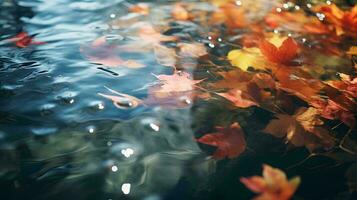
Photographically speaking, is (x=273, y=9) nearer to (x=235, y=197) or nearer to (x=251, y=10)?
(x=251, y=10)

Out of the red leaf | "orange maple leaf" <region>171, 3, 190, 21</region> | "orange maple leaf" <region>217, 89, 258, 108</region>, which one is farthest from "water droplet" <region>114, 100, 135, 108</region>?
"orange maple leaf" <region>171, 3, 190, 21</region>

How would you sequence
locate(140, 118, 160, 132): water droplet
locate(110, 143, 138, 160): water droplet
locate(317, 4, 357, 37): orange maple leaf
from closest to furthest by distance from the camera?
locate(110, 143, 138, 160): water droplet → locate(140, 118, 160, 132): water droplet → locate(317, 4, 357, 37): orange maple leaf

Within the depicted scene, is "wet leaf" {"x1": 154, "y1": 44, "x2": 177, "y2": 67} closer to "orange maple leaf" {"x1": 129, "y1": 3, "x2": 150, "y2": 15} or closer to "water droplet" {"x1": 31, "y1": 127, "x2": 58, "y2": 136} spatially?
"orange maple leaf" {"x1": 129, "y1": 3, "x2": 150, "y2": 15}

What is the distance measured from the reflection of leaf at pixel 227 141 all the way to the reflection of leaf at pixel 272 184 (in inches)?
4.0

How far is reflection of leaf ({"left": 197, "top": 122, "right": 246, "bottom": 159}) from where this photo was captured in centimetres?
106

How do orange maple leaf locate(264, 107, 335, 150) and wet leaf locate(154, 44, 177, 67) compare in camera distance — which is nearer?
orange maple leaf locate(264, 107, 335, 150)

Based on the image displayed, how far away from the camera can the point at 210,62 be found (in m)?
1.50

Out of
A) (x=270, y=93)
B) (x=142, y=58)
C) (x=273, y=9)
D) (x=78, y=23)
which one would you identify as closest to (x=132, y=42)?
(x=142, y=58)

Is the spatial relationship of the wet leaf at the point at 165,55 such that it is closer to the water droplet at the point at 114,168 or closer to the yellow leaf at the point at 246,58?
the yellow leaf at the point at 246,58

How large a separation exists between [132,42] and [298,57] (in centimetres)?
77

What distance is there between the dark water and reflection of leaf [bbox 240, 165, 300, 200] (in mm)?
23

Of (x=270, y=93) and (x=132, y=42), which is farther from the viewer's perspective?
A: (x=132, y=42)

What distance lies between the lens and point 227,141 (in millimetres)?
1123

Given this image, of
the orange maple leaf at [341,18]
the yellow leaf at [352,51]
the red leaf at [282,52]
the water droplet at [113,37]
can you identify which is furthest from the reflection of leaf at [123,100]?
the orange maple leaf at [341,18]
